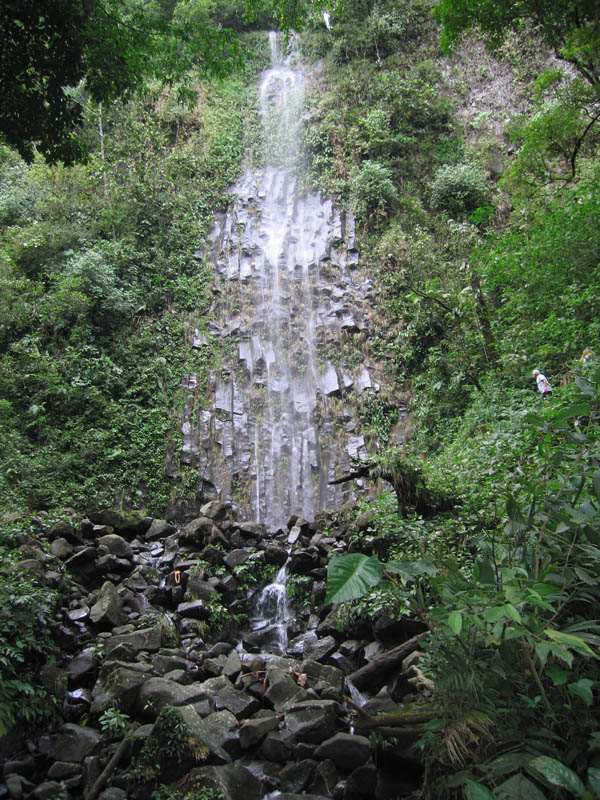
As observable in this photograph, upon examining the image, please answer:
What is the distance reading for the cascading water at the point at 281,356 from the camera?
995 centimetres

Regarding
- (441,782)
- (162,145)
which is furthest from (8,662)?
(162,145)

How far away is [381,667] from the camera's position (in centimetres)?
429

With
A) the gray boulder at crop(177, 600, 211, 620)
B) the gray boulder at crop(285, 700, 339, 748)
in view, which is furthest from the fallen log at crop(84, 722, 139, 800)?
the gray boulder at crop(177, 600, 211, 620)

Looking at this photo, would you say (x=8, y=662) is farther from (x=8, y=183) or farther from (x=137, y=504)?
(x=8, y=183)

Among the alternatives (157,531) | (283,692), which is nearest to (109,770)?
(283,692)

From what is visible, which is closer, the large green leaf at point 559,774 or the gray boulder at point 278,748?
the large green leaf at point 559,774

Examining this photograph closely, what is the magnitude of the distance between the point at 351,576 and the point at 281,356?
9660 millimetres

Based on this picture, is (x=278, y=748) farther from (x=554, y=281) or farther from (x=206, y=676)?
(x=554, y=281)

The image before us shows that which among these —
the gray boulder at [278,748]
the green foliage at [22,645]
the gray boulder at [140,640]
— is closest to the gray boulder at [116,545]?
the gray boulder at [140,640]

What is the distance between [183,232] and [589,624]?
13528mm

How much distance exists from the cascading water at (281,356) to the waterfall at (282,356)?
23mm

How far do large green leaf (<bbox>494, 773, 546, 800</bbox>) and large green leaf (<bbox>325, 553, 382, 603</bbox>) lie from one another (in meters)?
0.81

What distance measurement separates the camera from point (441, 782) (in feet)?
7.49

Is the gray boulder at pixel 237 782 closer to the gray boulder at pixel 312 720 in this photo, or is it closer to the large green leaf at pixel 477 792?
the gray boulder at pixel 312 720
